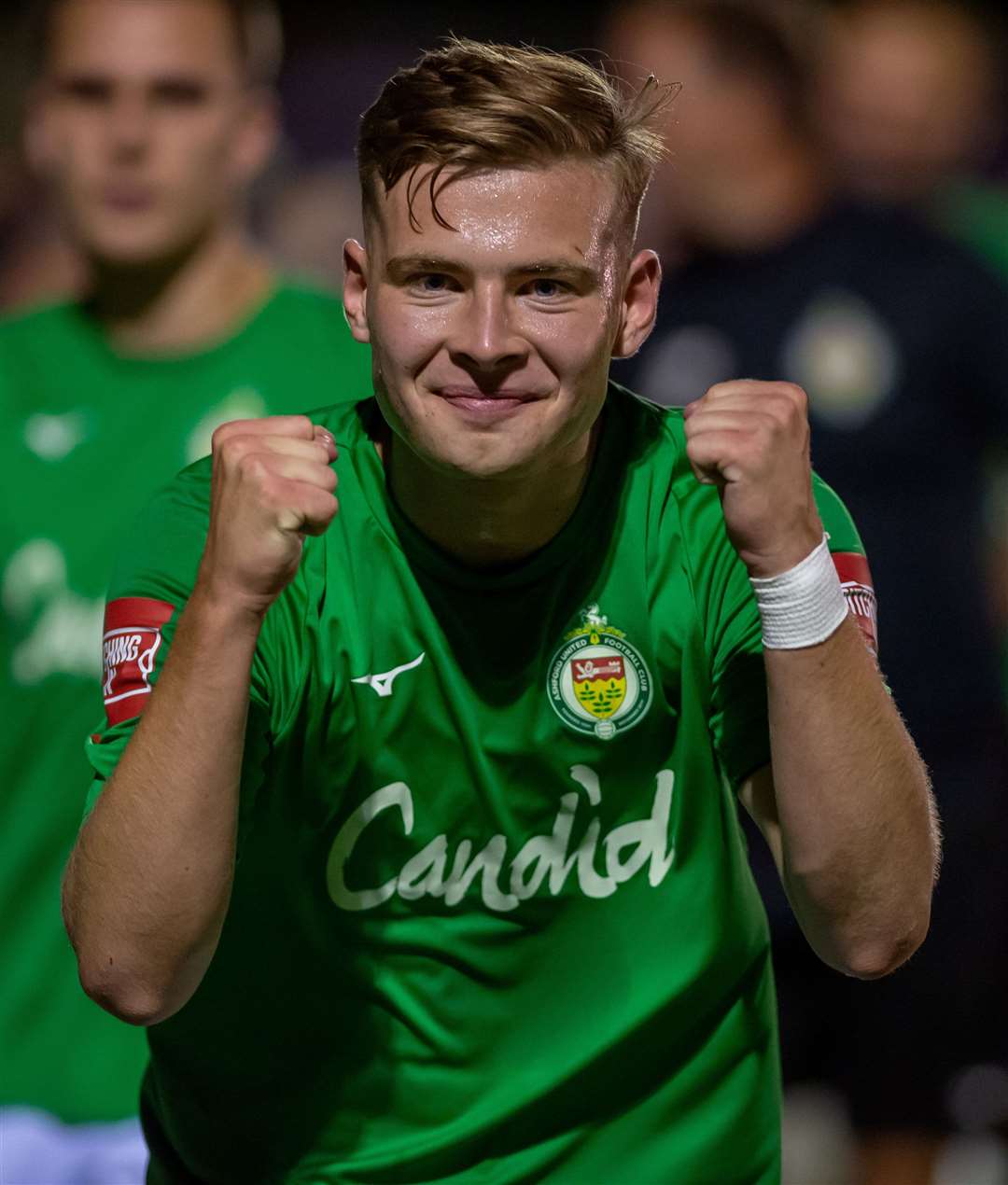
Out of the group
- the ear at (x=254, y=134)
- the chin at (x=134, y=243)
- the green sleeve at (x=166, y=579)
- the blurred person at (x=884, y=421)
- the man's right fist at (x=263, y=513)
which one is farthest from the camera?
the blurred person at (x=884, y=421)

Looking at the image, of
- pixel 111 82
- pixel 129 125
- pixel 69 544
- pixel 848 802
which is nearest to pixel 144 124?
pixel 129 125

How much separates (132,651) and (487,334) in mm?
685

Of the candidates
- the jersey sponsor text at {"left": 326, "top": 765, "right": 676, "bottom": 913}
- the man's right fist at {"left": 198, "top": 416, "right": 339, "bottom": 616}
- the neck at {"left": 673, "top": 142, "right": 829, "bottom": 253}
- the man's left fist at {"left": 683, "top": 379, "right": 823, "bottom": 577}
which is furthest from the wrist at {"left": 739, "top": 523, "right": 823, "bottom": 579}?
the neck at {"left": 673, "top": 142, "right": 829, "bottom": 253}

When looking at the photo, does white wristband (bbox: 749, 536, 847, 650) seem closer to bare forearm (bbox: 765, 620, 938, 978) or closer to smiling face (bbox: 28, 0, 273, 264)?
bare forearm (bbox: 765, 620, 938, 978)

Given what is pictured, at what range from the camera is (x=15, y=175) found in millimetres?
8641

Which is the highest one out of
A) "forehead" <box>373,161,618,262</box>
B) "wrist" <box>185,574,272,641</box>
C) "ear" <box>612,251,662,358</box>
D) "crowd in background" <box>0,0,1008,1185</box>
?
"forehead" <box>373,161,618,262</box>

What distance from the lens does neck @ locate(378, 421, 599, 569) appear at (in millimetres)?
3154

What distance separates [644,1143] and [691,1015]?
8.1 inches

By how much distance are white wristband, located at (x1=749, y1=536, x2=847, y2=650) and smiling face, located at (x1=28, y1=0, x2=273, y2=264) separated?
269 cm

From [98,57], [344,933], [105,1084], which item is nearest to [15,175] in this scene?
[98,57]

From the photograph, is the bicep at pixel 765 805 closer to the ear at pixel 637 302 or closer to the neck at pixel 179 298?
the ear at pixel 637 302

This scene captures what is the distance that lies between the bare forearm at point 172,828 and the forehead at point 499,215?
0.58 metres

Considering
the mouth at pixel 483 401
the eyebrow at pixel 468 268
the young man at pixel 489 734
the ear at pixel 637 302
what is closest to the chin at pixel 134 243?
the young man at pixel 489 734

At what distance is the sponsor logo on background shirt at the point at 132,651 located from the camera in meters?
3.12
